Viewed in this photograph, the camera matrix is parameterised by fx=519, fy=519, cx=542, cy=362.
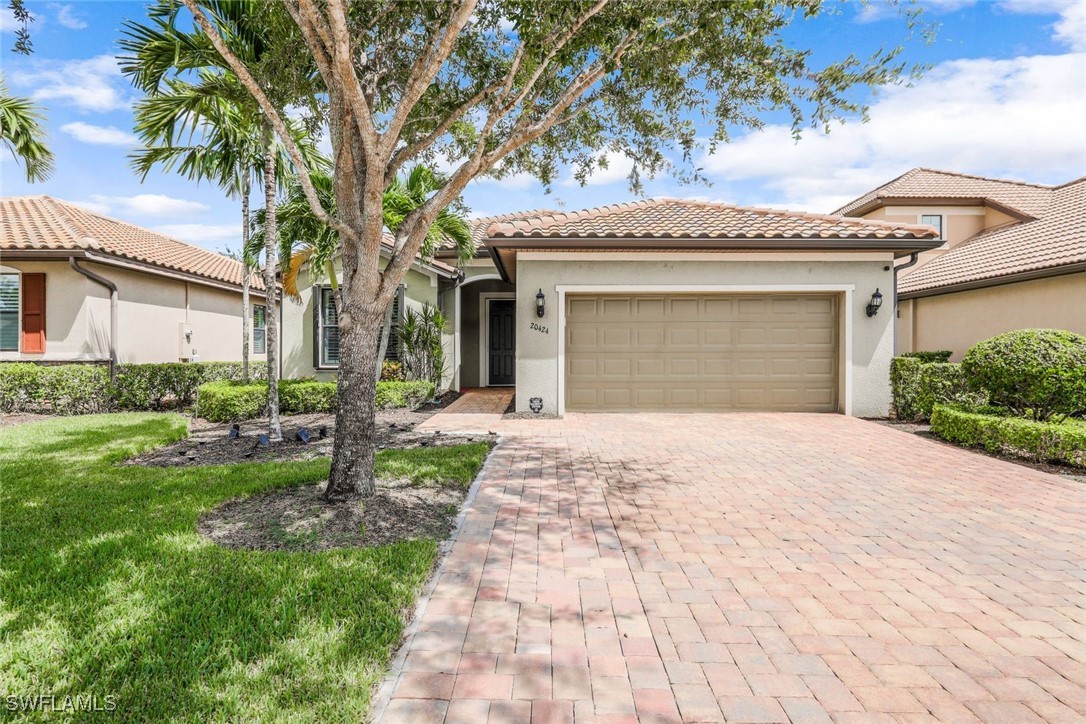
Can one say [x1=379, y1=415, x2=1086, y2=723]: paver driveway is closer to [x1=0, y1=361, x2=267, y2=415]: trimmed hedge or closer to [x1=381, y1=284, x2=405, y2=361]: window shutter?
[x1=381, y1=284, x2=405, y2=361]: window shutter

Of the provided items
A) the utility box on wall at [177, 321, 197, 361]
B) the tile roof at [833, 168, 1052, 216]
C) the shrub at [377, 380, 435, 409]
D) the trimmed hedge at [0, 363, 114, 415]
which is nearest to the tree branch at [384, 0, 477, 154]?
the shrub at [377, 380, 435, 409]

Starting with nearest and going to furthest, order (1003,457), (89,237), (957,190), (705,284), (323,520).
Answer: (323,520), (1003,457), (705,284), (89,237), (957,190)

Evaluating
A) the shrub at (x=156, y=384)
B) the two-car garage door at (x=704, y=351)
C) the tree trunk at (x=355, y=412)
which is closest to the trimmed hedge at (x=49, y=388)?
the shrub at (x=156, y=384)

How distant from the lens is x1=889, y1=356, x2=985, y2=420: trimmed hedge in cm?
891

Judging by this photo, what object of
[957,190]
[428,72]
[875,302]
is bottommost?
[875,302]

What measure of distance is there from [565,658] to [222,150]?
10317 mm

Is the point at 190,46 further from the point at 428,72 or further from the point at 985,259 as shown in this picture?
the point at 985,259

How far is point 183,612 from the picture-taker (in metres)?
2.83

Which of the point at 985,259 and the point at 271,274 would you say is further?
the point at 985,259

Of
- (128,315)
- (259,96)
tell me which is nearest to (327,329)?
(128,315)

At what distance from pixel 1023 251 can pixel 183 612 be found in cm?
1676

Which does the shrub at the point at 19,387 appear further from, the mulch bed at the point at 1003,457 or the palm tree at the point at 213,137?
the mulch bed at the point at 1003,457

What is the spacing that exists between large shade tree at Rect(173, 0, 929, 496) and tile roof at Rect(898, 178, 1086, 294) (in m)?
8.28

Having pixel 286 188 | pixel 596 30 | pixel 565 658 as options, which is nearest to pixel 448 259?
pixel 286 188
